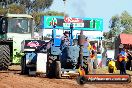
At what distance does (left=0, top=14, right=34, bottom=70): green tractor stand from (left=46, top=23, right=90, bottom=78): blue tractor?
5.48 metres

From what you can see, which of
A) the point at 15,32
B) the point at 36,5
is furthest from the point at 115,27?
the point at 15,32

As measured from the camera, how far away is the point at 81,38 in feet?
50.1

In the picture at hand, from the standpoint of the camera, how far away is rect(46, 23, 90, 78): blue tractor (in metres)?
20.8

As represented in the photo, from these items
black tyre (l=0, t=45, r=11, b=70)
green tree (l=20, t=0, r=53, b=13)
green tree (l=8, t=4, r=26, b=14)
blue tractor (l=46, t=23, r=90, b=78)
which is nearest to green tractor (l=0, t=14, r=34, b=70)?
black tyre (l=0, t=45, r=11, b=70)

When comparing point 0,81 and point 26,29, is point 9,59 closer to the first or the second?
point 26,29

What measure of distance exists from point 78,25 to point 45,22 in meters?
3.06

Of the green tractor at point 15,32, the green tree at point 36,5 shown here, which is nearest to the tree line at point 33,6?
the green tree at point 36,5

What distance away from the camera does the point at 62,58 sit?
21.3m

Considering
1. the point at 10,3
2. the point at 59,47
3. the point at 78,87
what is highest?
the point at 10,3

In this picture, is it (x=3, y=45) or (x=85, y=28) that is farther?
(x=85, y=28)

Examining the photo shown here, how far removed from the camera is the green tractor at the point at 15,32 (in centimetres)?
2712

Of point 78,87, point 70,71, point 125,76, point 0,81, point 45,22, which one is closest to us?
point 125,76

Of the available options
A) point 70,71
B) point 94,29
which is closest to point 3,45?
point 70,71

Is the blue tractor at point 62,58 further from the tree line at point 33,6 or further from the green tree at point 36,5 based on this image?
the green tree at point 36,5
